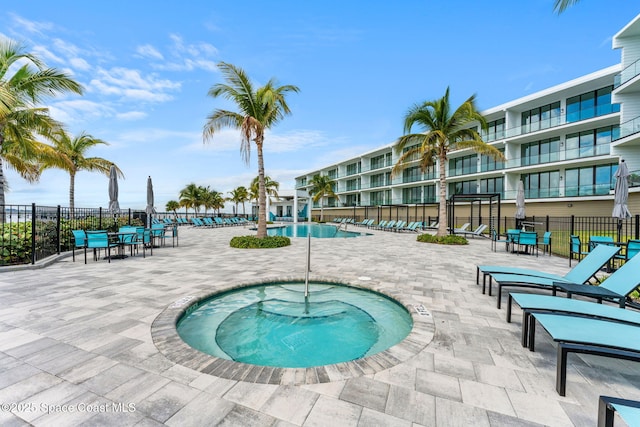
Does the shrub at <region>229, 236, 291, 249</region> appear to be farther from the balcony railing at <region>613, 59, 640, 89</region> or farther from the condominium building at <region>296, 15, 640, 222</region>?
the balcony railing at <region>613, 59, 640, 89</region>

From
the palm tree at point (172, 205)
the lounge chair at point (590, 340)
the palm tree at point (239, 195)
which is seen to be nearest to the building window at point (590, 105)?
the lounge chair at point (590, 340)

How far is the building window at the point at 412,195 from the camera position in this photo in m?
33.1

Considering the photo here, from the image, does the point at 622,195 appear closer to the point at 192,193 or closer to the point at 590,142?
the point at 590,142

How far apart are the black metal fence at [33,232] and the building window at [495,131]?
30109mm

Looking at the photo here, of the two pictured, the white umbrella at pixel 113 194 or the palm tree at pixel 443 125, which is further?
the palm tree at pixel 443 125

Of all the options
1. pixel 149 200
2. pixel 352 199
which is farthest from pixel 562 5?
pixel 352 199

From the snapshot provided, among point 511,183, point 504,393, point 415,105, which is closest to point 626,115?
point 511,183

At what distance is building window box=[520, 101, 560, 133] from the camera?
21094mm

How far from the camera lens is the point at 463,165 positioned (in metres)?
27.7

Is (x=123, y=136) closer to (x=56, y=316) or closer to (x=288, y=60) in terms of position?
(x=288, y=60)

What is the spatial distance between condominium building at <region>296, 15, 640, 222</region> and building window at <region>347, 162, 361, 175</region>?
17.5m

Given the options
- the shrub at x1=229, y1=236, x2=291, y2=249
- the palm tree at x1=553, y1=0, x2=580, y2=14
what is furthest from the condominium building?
the palm tree at x1=553, y1=0, x2=580, y2=14

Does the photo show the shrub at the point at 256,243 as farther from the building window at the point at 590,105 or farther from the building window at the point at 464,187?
the building window at the point at 590,105

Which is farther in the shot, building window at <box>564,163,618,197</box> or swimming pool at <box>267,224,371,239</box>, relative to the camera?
swimming pool at <box>267,224,371,239</box>
